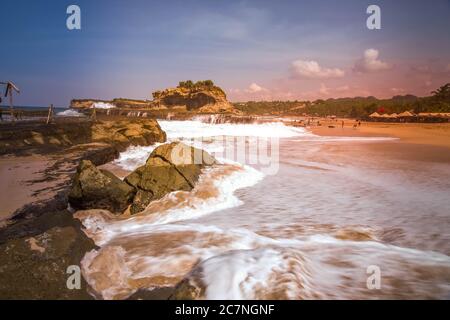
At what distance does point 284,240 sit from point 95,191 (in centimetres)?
367

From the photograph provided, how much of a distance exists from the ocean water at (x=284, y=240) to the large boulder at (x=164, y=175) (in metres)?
0.26

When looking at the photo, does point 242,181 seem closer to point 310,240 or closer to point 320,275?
point 310,240

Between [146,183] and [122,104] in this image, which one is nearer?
[146,183]

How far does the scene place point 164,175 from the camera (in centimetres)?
702

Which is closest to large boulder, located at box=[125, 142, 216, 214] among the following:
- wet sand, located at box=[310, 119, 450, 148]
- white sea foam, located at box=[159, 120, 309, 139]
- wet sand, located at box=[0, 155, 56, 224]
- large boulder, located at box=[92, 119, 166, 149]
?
wet sand, located at box=[0, 155, 56, 224]

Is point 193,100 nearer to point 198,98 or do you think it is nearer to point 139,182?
point 198,98

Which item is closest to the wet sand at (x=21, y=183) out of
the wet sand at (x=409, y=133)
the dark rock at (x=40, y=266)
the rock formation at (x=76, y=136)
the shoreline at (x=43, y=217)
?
the shoreline at (x=43, y=217)

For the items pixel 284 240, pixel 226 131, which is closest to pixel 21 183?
pixel 284 240

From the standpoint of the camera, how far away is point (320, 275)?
346cm

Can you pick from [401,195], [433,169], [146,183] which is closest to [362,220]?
[401,195]

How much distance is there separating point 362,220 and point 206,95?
78528 mm

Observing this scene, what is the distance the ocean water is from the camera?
3146 mm

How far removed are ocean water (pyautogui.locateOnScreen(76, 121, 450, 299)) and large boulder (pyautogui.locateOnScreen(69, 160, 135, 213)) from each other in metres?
0.28

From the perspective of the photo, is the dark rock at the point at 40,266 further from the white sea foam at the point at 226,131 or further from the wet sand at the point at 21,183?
the white sea foam at the point at 226,131
